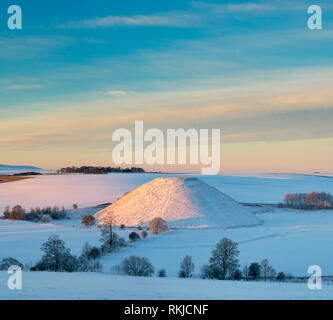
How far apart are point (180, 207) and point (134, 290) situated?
50.8 m

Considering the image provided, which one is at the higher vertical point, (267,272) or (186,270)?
(186,270)

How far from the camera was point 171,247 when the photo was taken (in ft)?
140

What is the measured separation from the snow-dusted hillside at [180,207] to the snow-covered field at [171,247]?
408 centimetres

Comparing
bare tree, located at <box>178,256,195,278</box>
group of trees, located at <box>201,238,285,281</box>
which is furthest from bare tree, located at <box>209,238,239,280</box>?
bare tree, located at <box>178,256,195,278</box>

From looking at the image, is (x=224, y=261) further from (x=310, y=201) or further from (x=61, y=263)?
(x=310, y=201)

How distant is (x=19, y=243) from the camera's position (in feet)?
136

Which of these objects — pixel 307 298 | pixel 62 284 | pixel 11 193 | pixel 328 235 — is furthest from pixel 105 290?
pixel 11 193

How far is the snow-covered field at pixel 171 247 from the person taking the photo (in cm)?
1611

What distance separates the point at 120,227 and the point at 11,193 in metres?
61.4

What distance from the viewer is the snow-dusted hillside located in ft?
207

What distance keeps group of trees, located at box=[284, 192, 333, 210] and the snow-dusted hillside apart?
28.1 metres

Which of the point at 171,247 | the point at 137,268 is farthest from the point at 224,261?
the point at 171,247

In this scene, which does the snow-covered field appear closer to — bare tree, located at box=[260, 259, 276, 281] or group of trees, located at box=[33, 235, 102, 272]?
group of trees, located at box=[33, 235, 102, 272]
